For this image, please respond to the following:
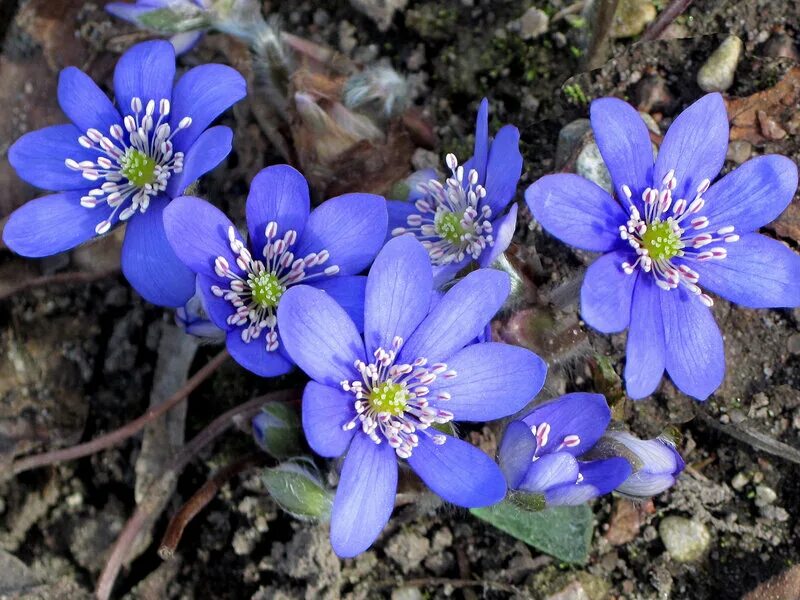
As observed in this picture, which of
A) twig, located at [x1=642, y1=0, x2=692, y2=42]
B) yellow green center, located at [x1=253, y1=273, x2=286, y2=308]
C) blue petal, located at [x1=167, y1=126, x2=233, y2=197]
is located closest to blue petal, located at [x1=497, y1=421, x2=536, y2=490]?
yellow green center, located at [x1=253, y1=273, x2=286, y2=308]

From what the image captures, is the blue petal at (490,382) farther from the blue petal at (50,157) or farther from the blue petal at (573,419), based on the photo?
the blue petal at (50,157)

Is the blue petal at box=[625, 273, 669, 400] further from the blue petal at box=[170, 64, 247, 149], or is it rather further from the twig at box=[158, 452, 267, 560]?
the twig at box=[158, 452, 267, 560]

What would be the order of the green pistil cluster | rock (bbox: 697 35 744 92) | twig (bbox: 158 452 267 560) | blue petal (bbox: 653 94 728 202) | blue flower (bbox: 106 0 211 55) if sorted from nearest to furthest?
blue petal (bbox: 653 94 728 202)
the green pistil cluster
twig (bbox: 158 452 267 560)
blue flower (bbox: 106 0 211 55)
rock (bbox: 697 35 744 92)

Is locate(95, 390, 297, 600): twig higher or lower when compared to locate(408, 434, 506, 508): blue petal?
lower

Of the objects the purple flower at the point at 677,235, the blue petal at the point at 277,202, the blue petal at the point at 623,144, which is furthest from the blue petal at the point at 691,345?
the blue petal at the point at 277,202

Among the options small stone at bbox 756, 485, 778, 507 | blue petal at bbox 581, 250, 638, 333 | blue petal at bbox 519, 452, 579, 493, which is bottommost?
small stone at bbox 756, 485, 778, 507

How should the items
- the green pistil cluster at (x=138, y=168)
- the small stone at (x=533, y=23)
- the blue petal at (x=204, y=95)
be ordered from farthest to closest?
the small stone at (x=533, y=23), the green pistil cluster at (x=138, y=168), the blue petal at (x=204, y=95)
